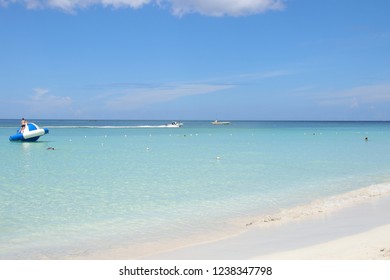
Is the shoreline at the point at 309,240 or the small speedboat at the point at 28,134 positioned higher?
the small speedboat at the point at 28,134

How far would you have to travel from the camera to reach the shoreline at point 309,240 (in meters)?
6.40

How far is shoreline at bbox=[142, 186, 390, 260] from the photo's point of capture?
6.40 m

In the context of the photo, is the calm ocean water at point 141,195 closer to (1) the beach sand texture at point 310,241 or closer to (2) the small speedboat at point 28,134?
(1) the beach sand texture at point 310,241

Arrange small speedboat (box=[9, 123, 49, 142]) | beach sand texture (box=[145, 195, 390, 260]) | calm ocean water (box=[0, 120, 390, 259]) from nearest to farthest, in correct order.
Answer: beach sand texture (box=[145, 195, 390, 260])
calm ocean water (box=[0, 120, 390, 259])
small speedboat (box=[9, 123, 49, 142])

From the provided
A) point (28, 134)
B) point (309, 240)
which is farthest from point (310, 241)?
point (28, 134)

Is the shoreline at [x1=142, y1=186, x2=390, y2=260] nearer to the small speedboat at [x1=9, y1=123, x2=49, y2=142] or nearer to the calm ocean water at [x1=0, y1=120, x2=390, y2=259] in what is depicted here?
the calm ocean water at [x1=0, y1=120, x2=390, y2=259]

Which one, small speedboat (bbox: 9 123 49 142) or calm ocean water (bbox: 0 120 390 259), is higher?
small speedboat (bbox: 9 123 49 142)

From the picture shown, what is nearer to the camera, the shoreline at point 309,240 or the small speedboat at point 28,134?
the shoreline at point 309,240

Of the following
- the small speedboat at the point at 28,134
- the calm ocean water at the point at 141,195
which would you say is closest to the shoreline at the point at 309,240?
the calm ocean water at the point at 141,195

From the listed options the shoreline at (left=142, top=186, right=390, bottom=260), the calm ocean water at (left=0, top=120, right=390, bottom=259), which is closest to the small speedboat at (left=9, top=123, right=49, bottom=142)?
the calm ocean water at (left=0, top=120, right=390, bottom=259)

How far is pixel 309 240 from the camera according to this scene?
736 centimetres

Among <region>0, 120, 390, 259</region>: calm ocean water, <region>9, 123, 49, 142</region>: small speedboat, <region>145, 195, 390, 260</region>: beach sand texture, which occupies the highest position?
<region>9, 123, 49, 142</region>: small speedboat

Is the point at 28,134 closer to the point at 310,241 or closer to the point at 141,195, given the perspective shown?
the point at 141,195
